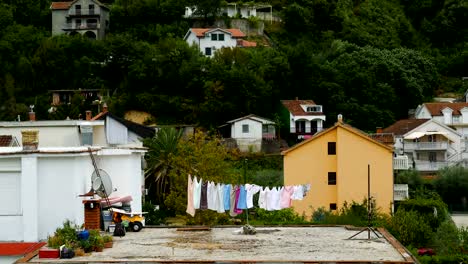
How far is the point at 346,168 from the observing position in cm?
4538

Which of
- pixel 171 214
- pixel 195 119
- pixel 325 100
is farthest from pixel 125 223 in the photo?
pixel 325 100

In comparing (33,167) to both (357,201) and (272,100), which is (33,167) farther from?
(272,100)

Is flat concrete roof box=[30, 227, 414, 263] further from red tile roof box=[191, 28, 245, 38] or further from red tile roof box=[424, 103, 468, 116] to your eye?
red tile roof box=[191, 28, 245, 38]

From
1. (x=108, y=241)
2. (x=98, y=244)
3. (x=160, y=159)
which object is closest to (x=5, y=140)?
(x=108, y=241)

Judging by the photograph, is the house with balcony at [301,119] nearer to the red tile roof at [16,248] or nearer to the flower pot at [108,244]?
the red tile roof at [16,248]

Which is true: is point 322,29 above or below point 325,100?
above

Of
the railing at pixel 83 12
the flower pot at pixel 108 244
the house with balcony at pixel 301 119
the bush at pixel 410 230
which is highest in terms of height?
the railing at pixel 83 12

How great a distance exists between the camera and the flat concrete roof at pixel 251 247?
15.3 metres

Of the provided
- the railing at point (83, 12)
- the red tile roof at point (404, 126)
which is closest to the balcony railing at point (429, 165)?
the red tile roof at point (404, 126)

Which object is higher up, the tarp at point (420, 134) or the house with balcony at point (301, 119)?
the house with balcony at point (301, 119)

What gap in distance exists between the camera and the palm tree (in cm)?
4644

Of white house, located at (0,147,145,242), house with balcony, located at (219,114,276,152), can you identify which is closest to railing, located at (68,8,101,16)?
house with balcony, located at (219,114,276,152)

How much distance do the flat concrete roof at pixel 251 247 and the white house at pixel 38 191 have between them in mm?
1568

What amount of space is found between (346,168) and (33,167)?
93.3ft
